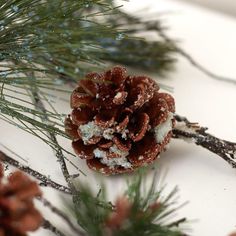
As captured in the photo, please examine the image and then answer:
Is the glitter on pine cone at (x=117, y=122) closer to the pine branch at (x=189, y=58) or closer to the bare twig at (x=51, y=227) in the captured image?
the bare twig at (x=51, y=227)

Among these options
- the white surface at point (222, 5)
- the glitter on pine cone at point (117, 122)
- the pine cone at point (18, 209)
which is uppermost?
the white surface at point (222, 5)

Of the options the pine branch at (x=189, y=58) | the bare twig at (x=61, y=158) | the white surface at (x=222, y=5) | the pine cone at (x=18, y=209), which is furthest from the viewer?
the white surface at (x=222, y=5)

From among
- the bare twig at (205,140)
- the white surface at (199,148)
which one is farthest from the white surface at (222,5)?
the bare twig at (205,140)

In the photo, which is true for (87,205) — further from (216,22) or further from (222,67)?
(216,22)

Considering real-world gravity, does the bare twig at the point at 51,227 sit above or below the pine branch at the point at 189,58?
below

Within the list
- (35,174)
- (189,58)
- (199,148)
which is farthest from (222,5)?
(35,174)

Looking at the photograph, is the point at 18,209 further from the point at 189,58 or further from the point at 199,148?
the point at 189,58
